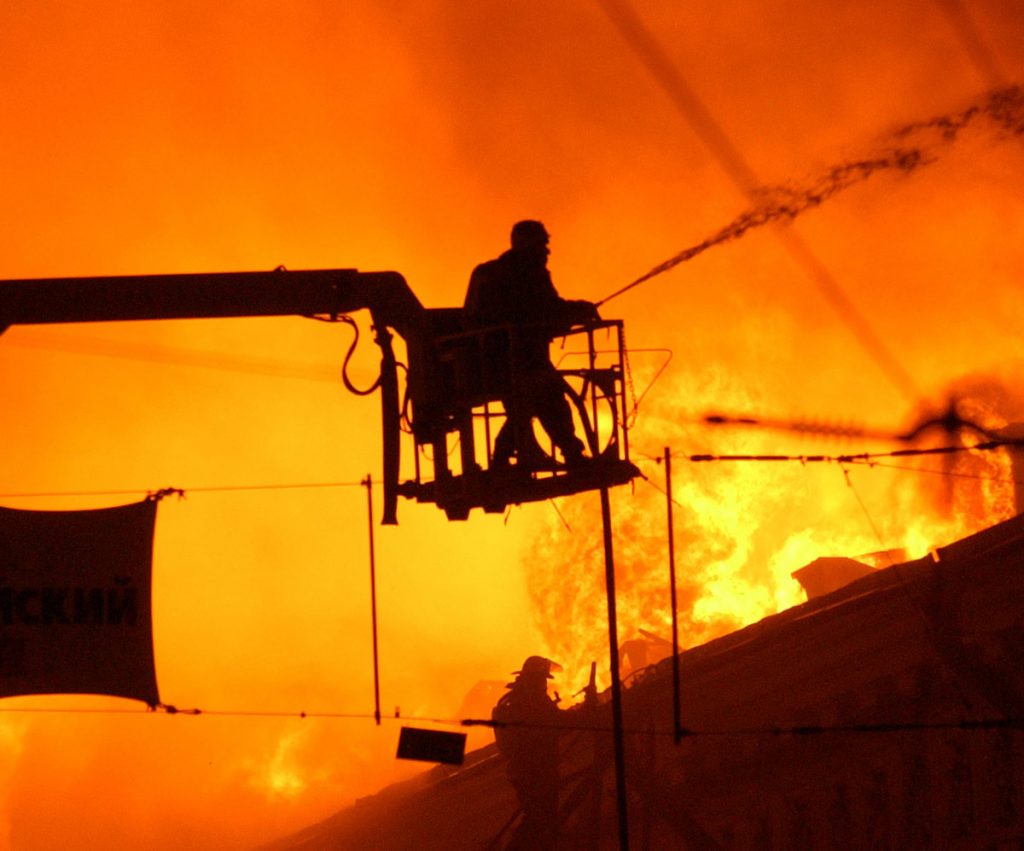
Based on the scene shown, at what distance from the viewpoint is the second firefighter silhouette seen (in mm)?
9898

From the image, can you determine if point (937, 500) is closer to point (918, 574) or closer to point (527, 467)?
point (918, 574)

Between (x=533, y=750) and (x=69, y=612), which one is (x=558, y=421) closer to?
(x=69, y=612)

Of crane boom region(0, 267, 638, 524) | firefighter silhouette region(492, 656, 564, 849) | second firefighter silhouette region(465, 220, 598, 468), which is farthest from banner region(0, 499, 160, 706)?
firefighter silhouette region(492, 656, 564, 849)

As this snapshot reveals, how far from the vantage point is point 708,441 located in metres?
28.8

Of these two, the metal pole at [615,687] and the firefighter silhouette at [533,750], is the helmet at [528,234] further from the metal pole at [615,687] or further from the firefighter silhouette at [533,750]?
the firefighter silhouette at [533,750]

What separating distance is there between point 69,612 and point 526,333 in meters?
4.53

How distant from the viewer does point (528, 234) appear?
1024 centimetres

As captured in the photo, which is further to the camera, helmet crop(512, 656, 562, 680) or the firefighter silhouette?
helmet crop(512, 656, 562, 680)

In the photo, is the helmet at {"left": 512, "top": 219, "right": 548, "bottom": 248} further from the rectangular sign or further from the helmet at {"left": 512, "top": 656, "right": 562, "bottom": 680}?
the helmet at {"left": 512, "top": 656, "right": 562, "bottom": 680}

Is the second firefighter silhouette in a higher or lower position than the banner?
higher

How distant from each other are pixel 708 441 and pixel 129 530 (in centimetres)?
1922

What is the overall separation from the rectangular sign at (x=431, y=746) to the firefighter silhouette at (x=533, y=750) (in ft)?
14.0

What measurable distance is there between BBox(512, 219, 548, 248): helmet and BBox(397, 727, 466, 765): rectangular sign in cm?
487

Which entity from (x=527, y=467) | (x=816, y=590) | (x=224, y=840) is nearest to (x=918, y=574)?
(x=527, y=467)
